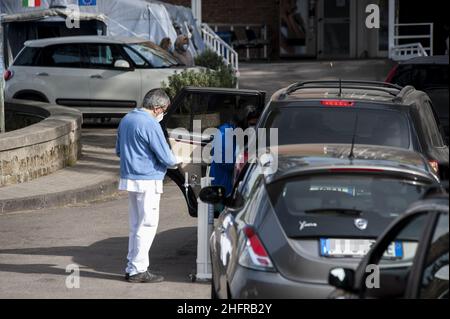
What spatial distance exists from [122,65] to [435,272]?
53.6ft

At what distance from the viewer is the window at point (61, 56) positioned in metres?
20.9

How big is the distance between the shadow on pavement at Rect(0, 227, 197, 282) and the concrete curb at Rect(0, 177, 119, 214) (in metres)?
2.06

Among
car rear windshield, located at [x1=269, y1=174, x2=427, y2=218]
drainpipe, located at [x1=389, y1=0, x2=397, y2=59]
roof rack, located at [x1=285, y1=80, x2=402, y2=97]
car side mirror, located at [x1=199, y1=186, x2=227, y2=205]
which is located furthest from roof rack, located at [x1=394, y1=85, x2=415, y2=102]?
drainpipe, located at [x1=389, y1=0, x2=397, y2=59]

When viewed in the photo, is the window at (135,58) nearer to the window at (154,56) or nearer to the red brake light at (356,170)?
the window at (154,56)

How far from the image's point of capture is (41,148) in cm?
1442

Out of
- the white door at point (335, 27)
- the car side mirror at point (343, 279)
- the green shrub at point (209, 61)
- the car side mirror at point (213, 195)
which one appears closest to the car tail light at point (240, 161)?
the car side mirror at point (213, 195)

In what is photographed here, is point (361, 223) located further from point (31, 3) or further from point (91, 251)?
point (31, 3)

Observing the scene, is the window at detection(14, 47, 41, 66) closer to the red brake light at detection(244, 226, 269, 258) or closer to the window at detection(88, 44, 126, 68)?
the window at detection(88, 44, 126, 68)

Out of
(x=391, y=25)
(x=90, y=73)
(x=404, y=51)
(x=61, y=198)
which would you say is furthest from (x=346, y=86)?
(x=404, y=51)

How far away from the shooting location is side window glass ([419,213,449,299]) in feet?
15.4

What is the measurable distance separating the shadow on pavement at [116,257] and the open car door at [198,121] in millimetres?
A: 561

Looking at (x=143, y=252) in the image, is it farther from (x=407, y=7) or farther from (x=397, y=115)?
(x=407, y=7)

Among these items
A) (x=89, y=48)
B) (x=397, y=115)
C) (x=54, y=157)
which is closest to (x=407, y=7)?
(x=89, y=48)

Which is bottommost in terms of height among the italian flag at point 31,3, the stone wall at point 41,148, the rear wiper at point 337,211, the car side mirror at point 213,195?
the stone wall at point 41,148
